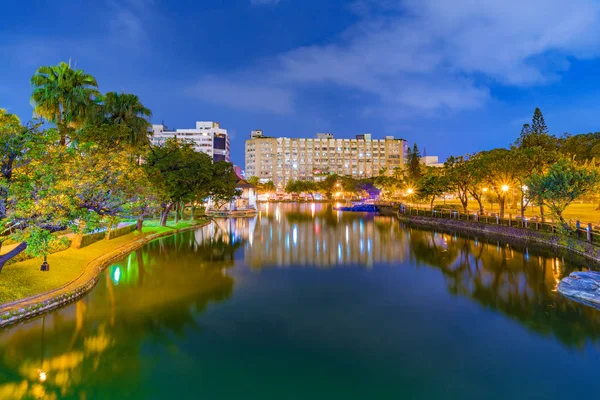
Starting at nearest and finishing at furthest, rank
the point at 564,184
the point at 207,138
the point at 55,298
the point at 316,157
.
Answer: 1. the point at 55,298
2. the point at 564,184
3. the point at 207,138
4. the point at 316,157

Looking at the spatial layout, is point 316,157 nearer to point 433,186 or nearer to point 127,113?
point 433,186

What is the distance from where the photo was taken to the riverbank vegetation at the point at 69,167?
1201 centimetres

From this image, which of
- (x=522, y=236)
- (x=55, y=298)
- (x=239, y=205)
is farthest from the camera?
(x=239, y=205)

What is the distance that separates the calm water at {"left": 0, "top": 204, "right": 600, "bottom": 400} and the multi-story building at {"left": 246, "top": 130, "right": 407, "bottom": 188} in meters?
157

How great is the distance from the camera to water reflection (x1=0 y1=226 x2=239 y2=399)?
8.54 meters

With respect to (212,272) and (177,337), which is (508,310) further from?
(212,272)

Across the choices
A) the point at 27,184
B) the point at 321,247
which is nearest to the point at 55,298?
the point at 27,184

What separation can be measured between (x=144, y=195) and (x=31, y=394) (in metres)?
17.0

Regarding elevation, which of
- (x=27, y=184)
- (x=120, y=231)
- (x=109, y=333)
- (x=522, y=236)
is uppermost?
(x=27, y=184)

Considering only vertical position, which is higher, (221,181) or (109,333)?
(221,181)

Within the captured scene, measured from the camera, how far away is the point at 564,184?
2395 centimetres

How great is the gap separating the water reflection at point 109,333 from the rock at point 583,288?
15.4 metres

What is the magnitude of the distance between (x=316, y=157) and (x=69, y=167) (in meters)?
169

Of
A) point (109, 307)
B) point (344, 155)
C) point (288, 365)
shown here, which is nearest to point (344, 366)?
point (288, 365)
